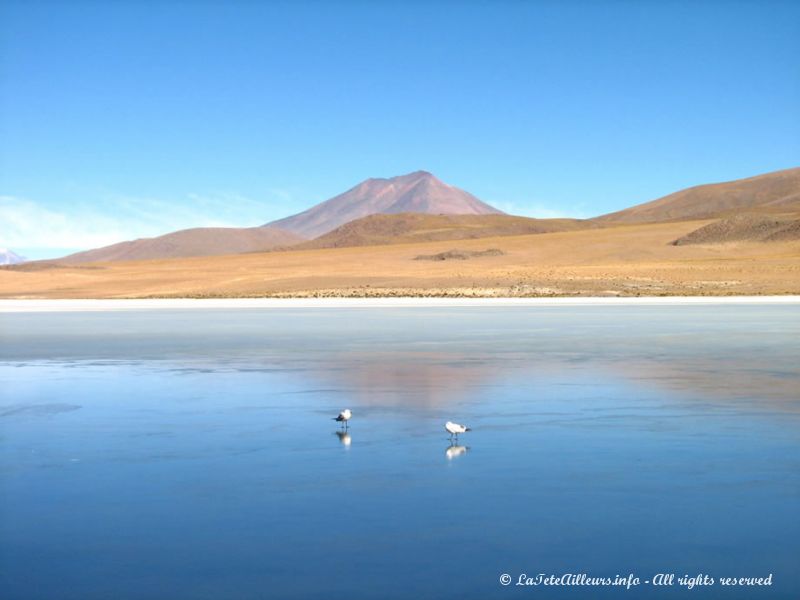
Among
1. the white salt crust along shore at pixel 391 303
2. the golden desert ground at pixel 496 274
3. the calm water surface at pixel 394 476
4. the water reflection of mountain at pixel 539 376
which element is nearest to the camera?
the calm water surface at pixel 394 476

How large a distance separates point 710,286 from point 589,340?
130ft

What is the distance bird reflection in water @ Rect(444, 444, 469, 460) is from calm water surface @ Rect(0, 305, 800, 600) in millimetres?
39

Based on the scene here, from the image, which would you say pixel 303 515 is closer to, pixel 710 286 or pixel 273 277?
pixel 710 286

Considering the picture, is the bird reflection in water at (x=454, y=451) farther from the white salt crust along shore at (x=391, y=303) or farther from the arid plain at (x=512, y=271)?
the arid plain at (x=512, y=271)

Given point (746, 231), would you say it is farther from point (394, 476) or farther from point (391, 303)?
point (394, 476)

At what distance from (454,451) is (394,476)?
1.20 metres

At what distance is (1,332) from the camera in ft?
99.4

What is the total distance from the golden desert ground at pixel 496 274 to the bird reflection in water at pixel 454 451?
1861 inches

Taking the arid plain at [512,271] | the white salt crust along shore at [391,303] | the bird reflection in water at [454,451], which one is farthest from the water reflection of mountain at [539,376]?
the arid plain at [512,271]

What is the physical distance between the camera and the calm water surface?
6.47 metres

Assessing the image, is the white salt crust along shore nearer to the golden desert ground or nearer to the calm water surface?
the golden desert ground

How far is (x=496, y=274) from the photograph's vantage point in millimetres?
74938

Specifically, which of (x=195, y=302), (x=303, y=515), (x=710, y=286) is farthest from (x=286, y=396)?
(x=710, y=286)

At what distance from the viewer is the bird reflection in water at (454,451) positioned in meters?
9.83
